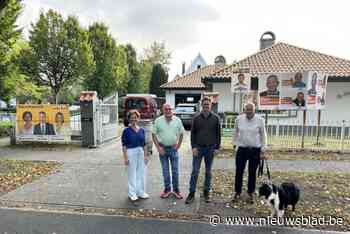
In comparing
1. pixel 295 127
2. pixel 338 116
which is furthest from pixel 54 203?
pixel 338 116

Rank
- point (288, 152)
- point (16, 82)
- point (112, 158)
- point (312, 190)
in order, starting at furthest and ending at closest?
point (16, 82), point (288, 152), point (112, 158), point (312, 190)

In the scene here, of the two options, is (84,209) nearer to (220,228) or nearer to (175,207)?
(175,207)

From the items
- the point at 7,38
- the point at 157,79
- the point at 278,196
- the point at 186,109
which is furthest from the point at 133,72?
the point at 278,196

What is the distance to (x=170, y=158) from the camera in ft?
17.3

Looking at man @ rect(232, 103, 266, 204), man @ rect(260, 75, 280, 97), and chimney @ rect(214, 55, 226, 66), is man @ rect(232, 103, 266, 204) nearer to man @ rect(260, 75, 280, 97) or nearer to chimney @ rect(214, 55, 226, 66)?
man @ rect(260, 75, 280, 97)

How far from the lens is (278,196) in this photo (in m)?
4.36

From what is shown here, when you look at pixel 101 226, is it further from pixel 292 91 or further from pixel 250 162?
pixel 292 91

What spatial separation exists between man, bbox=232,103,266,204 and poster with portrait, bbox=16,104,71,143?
774 cm

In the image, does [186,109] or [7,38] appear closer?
[7,38]

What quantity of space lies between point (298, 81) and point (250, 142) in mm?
6046

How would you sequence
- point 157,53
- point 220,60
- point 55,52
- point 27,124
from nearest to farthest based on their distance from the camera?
point 27,124
point 55,52
point 220,60
point 157,53

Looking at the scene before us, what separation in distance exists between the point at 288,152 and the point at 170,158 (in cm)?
601

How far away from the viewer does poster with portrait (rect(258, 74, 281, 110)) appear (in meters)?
10.1

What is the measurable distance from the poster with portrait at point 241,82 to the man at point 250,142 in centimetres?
546
